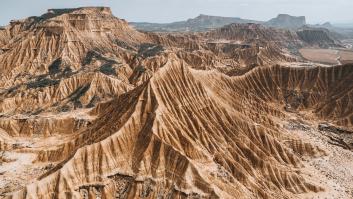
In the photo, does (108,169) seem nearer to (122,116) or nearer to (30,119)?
(122,116)

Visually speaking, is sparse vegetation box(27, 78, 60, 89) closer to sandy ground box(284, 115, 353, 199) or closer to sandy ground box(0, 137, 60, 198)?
sandy ground box(0, 137, 60, 198)

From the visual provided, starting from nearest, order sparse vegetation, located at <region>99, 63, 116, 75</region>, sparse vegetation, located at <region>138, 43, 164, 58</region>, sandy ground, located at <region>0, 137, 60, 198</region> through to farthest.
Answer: sandy ground, located at <region>0, 137, 60, 198</region>, sparse vegetation, located at <region>99, 63, 116, 75</region>, sparse vegetation, located at <region>138, 43, 164, 58</region>

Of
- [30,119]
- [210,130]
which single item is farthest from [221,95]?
[30,119]

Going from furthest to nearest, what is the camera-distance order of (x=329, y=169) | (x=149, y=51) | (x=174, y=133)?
1. (x=149, y=51)
2. (x=329, y=169)
3. (x=174, y=133)

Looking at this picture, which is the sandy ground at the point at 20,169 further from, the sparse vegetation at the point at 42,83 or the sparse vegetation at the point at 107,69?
the sparse vegetation at the point at 107,69

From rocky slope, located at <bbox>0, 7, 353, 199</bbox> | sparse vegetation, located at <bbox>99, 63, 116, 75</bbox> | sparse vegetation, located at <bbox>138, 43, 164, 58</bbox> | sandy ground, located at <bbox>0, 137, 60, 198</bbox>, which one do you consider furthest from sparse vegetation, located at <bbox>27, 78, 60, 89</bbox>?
sparse vegetation, located at <bbox>138, 43, 164, 58</bbox>

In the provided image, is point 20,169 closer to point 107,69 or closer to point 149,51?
point 107,69

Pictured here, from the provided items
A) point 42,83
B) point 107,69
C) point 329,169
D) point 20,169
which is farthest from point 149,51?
point 20,169
